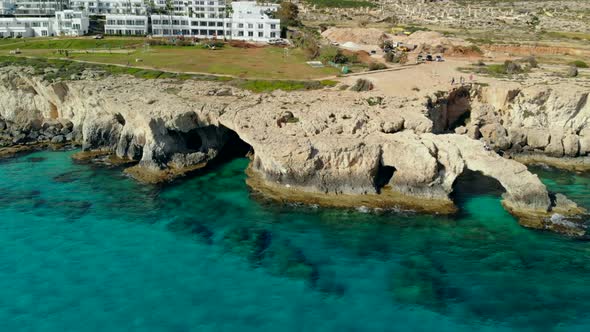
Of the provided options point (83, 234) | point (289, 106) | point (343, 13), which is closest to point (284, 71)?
point (289, 106)

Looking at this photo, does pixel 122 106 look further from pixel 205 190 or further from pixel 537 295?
pixel 537 295

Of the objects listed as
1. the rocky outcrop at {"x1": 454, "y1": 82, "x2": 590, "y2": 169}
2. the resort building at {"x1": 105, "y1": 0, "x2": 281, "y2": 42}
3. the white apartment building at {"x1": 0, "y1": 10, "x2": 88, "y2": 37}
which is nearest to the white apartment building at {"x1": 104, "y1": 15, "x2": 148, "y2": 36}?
the resort building at {"x1": 105, "y1": 0, "x2": 281, "y2": 42}

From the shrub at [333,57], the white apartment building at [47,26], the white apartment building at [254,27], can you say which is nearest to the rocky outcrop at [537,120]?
the shrub at [333,57]

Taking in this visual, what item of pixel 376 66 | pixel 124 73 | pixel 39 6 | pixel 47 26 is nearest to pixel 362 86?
pixel 376 66

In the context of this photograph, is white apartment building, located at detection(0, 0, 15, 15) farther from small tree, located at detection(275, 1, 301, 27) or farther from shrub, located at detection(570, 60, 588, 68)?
shrub, located at detection(570, 60, 588, 68)

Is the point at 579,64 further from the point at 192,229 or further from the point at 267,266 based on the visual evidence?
the point at 192,229
